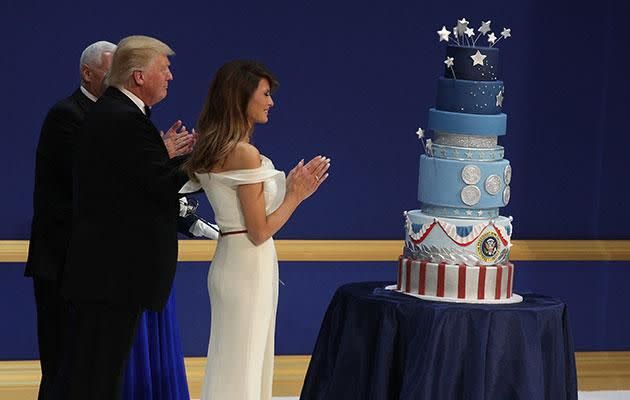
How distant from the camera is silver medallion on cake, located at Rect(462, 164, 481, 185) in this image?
14.1 feet

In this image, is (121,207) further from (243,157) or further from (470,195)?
(470,195)

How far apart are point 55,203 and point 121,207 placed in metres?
0.55

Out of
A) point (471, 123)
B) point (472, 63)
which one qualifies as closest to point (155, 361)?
point (471, 123)

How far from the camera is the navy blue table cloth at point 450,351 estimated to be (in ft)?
13.6

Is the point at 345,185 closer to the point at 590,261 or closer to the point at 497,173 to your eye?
the point at 590,261

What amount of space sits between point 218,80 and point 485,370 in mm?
1207

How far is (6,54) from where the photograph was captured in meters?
5.54

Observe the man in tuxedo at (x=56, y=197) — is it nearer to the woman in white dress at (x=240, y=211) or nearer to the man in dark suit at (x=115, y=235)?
the man in dark suit at (x=115, y=235)

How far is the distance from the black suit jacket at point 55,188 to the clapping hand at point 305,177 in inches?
32.4

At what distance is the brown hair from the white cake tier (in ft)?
2.30

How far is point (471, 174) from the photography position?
4297mm

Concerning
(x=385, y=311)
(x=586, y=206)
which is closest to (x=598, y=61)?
(x=586, y=206)

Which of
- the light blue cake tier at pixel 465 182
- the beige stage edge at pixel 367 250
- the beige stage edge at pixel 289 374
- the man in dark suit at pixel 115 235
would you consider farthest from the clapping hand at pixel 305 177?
the beige stage edge at pixel 289 374

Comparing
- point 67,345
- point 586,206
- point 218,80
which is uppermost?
point 218,80
